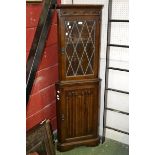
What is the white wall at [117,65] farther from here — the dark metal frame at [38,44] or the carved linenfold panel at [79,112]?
the dark metal frame at [38,44]

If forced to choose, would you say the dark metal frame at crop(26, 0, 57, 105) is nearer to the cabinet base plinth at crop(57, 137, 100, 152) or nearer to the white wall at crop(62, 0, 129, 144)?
the white wall at crop(62, 0, 129, 144)

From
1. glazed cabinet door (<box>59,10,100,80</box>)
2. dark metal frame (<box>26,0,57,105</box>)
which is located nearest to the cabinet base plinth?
glazed cabinet door (<box>59,10,100,80</box>)

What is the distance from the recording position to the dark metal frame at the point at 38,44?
97.1 inches

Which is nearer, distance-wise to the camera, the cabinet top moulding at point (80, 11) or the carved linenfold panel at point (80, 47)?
the cabinet top moulding at point (80, 11)

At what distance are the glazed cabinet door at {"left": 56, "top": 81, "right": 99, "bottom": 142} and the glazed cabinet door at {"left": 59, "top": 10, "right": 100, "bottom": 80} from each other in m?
0.16

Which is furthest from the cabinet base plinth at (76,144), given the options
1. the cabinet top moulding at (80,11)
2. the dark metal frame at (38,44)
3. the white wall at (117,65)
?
the cabinet top moulding at (80,11)

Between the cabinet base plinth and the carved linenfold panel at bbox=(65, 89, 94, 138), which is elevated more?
the carved linenfold panel at bbox=(65, 89, 94, 138)

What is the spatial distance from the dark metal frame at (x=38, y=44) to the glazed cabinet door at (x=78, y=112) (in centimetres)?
52

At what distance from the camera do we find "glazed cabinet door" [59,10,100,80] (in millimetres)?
2816

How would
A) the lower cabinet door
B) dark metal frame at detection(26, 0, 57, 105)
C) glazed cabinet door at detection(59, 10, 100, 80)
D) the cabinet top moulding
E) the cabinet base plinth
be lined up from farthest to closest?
the cabinet base plinth
the lower cabinet door
glazed cabinet door at detection(59, 10, 100, 80)
the cabinet top moulding
dark metal frame at detection(26, 0, 57, 105)

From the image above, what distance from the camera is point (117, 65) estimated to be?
123 inches

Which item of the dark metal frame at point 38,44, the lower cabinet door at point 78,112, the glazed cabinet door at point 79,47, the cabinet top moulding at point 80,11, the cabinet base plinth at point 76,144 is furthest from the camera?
the cabinet base plinth at point 76,144

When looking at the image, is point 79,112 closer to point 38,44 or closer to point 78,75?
point 78,75
